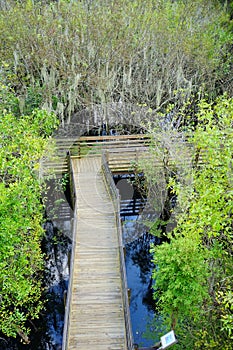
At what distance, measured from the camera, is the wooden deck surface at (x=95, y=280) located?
8547 millimetres

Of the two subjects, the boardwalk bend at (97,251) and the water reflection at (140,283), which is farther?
the water reflection at (140,283)

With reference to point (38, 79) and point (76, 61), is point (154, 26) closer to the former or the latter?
point (76, 61)

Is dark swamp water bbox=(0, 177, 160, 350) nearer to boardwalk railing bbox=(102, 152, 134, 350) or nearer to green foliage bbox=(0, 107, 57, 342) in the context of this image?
green foliage bbox=(0, 107, 57, 342)

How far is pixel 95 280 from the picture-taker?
33.0ft

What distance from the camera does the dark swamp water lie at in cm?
1147

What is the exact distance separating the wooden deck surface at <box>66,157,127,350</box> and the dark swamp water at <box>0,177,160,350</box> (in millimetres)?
1395

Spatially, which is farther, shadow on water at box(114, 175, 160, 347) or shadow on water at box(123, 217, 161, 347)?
shadow on water at box(114, 175, 160, 347)

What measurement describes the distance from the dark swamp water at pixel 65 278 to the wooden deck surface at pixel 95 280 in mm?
1395

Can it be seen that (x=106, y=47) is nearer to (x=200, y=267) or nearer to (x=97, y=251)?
(x=97, y=251)

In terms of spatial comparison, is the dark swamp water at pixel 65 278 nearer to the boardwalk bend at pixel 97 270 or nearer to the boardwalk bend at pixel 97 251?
the boardwalk bend at pixel 97 270

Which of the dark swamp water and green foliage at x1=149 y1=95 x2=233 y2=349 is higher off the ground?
green foliage at x1=149 y1=95 x2=233 y2=349

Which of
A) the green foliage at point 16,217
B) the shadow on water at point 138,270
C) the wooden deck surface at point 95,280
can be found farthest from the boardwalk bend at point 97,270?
the shadow on water at point 138,270

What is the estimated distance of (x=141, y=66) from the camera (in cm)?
1970

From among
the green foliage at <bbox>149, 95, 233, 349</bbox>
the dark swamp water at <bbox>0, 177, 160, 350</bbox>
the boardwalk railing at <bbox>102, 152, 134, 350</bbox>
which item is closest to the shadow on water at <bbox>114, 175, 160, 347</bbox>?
the dark swamp water at <bbox>0, 177, 160, 350</bbox>
